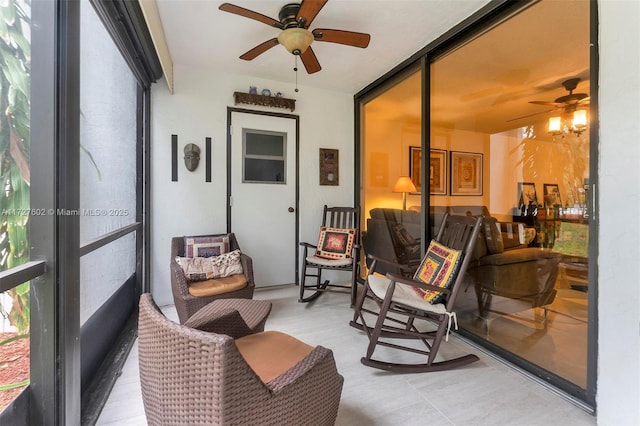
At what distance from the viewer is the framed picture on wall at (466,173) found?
233 centimetres

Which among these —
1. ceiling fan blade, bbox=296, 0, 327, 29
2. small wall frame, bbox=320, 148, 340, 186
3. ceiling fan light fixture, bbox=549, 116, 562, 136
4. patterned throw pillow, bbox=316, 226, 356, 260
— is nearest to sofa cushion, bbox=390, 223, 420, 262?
patterned throw pillow, bbox=316, 226, 356, 260

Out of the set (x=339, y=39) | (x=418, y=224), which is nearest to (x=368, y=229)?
(x=418, y=224)

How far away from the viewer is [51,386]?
1.11 meters

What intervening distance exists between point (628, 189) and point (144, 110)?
148 inches

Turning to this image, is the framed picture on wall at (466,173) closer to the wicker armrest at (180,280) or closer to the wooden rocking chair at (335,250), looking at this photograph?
the wooden rocking chair at (335,250)

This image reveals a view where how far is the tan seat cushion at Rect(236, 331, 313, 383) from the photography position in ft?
3.99

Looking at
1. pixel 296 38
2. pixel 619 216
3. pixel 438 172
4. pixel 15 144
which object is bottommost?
pixel 619 216

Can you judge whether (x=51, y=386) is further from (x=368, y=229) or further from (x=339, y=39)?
(x=368, y=229)

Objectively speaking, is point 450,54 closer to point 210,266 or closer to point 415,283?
point 415,283

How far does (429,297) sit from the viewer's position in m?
2.07

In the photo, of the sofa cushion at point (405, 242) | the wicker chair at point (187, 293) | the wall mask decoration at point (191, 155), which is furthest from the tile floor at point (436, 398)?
the wall mask decoration at point (191, 155)

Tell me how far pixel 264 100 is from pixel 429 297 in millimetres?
2751

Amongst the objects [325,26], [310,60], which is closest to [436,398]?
[310,60]

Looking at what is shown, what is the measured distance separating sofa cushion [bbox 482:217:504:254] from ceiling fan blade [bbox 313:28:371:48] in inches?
64.8
